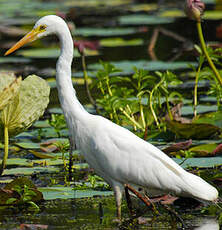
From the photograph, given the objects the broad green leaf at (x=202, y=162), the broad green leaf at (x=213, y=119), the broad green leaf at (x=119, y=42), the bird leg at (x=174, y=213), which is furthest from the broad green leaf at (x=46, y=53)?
the bird leg at (x=174, y=213)

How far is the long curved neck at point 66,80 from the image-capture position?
4.66 meters

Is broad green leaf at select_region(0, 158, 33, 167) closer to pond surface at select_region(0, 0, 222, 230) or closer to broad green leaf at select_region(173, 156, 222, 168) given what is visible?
pond surface at select_region(0, 0, 222, 230)

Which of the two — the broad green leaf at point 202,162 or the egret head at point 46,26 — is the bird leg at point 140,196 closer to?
the broad green leaf at point 202,162

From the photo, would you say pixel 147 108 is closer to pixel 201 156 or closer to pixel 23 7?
pixel 201 156

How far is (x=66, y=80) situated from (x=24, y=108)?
46 cm

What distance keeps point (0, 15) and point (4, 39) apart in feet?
7.14

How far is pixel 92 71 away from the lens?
880 centimetres

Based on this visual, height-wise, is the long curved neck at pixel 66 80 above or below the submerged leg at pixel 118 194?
above

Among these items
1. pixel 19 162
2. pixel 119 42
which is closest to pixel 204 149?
pixel 19 162

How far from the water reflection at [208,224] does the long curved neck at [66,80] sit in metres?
1.09

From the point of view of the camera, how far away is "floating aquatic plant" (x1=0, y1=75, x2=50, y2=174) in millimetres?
4777

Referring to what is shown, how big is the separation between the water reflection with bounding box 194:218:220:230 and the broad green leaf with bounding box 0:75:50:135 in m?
1.46

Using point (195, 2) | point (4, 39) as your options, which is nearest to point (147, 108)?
point (195, 2)

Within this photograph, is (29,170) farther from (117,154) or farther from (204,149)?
(204,149)
